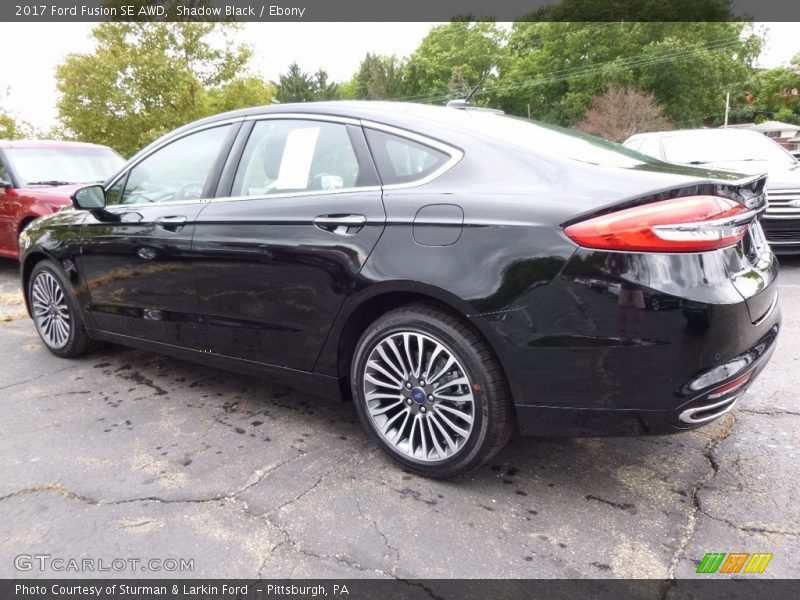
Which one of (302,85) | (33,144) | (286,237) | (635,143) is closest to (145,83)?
(33,144)

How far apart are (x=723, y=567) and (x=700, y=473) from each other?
0.64 m

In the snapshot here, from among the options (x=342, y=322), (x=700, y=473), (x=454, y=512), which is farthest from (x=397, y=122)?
(x=700, y=473)

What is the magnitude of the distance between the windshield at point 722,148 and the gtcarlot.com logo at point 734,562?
230 inches

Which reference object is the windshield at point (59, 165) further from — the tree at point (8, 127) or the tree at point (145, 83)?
the tree at point (8, 127)

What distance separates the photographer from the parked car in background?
6.44m

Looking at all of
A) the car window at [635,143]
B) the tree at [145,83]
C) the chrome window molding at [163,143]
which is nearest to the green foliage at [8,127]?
the tree at [145,83]

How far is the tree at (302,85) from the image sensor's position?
58.7 meters

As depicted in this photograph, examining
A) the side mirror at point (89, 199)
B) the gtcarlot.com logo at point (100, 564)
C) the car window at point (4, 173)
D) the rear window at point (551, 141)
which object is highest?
the rear window at point (551, 141)

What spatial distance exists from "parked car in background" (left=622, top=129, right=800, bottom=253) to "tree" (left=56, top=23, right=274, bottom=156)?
15285 mm

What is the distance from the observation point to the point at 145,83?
18750 millimetres

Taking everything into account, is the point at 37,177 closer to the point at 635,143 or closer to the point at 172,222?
the point at 172,222

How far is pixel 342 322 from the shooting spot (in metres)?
2.76

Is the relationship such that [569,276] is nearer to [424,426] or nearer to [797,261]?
[424,426]

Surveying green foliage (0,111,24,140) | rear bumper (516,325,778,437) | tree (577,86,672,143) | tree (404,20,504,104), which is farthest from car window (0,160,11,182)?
tree (404,20,504,104)
